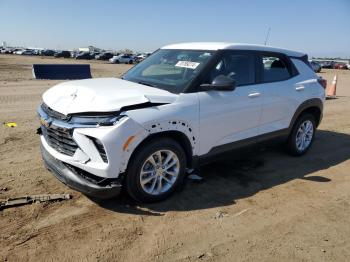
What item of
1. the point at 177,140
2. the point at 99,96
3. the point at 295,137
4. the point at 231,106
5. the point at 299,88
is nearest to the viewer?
the point at 99,96

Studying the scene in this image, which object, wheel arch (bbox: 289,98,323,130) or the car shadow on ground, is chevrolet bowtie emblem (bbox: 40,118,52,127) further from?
wheel arch (bbox: 289,98,323,130)

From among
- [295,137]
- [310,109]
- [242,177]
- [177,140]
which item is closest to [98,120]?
[177,140]

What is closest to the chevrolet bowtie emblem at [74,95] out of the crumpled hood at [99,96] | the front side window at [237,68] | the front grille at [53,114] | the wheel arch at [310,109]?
the crumpled hood at [99,96]

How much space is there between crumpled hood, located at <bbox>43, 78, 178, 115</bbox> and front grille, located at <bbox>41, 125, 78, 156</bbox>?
216 mm

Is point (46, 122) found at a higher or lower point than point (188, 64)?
lower

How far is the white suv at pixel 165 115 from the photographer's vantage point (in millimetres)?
3898

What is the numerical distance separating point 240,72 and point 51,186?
3027 millimetres

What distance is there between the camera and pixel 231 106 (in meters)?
4.93

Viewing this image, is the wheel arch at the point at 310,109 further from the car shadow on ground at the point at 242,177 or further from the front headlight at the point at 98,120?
the front headlight at the point at 98,120

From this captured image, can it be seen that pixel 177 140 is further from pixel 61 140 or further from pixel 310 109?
pixel 310 109

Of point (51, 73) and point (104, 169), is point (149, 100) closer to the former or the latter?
point (104, 169)

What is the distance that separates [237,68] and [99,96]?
84.7 inches

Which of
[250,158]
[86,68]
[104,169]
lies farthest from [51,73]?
[104,169]

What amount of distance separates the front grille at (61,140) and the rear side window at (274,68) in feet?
10.0
